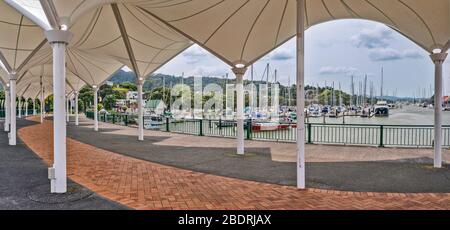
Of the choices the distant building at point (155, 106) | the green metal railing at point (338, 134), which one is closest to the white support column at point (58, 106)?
the green metal railing at point (338, 134)

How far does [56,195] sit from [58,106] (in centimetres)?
163

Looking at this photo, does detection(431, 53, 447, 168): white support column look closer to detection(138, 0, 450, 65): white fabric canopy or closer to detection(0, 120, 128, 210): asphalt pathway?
detection(138, 0, 450, 65): white fabric canopy

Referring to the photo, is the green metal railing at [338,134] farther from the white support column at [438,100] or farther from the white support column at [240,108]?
the white support column at [240,108]

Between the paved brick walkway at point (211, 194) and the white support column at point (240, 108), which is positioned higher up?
the white support column at point (240, 108)

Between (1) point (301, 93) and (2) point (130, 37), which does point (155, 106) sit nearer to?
(2) point (130, 37)

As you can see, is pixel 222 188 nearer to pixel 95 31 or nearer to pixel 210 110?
pixel 95 31

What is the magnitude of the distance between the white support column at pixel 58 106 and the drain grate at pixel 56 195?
0.57 feet

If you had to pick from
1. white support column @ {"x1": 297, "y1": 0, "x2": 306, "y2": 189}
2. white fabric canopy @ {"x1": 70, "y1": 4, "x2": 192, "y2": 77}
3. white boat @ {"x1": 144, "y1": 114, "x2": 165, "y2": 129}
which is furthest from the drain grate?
white boat @ {"x1": 144, "y1": 114, "x2": 165, "y2": 129}

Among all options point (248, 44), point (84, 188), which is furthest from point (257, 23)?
point (84, 188)

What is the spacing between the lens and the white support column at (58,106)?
229 inches

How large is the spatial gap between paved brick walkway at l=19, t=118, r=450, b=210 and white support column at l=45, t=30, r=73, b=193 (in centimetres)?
68

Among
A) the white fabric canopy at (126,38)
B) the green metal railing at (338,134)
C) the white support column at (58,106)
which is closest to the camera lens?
the white support column at (58,106)

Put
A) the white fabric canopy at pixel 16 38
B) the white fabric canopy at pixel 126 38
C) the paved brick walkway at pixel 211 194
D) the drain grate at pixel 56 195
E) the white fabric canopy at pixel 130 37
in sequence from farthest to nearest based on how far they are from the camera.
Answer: the white fabric canopy at pixel 130 37 → the white fabric canopy at pixel 126 38 → the white fabric canopy at pixel 16 38 → the drain grate at pixel 56 195 → the paved brick walkway at pixel 211 194

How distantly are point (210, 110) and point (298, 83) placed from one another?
58405mm
